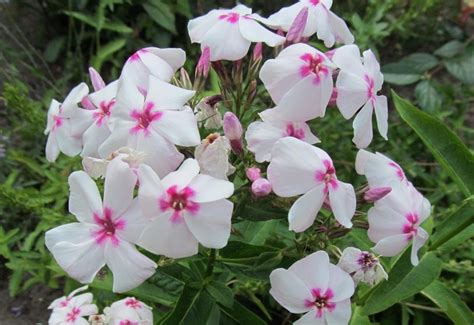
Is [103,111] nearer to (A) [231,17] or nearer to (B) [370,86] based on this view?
(A) [231,17]

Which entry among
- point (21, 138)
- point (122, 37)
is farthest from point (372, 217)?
point (122, 37)

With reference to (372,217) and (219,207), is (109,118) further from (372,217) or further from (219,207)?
(372,217)

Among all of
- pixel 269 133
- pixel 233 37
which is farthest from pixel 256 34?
pixel 269 133

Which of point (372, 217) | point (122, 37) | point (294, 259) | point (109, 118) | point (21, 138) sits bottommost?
point (21, 138)

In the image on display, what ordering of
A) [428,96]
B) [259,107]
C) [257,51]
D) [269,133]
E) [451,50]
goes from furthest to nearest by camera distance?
1. [451,50]
2. [428,96]
3. [259,107]
4. [257,51]
5. [269,133]

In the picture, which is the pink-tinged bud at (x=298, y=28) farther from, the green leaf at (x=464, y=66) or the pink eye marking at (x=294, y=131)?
the green leaf at (x=464, y=66)

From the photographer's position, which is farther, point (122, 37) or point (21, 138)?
point (122, 37)

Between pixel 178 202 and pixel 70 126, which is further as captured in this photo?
pixel 70 126
